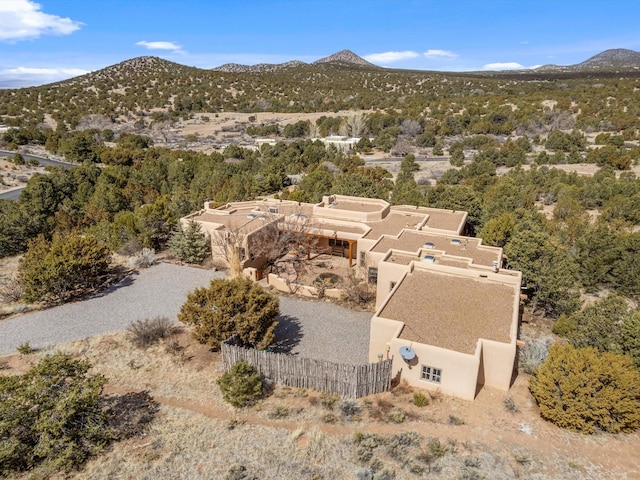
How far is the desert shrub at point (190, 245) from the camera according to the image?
87.7 ft

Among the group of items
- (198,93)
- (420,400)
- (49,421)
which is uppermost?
(198,93)

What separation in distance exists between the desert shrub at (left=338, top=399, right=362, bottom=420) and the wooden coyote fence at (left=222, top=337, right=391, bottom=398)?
1.23 ft

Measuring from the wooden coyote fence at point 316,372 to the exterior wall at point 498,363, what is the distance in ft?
11.7

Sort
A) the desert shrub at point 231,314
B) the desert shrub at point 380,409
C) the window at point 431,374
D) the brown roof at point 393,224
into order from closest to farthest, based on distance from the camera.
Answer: the desert shrub at point 380,409, the window at point 431,374, the desert shrub at point 231,314, the brown roof at point 393,224

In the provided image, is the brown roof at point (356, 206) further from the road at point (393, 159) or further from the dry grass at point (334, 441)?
the road at point (393, 159)

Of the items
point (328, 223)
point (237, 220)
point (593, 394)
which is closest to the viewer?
point (593, 394)

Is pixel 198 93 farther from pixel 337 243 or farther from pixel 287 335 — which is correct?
pixel 287 335

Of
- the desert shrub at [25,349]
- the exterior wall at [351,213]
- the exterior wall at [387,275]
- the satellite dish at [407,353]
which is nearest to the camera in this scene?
the satellite dish at [407,353]

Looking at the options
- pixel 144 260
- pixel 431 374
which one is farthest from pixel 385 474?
pixel 144 260

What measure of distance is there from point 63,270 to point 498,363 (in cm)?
2111

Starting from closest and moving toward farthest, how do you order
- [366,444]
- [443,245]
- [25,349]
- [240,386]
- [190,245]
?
1. [366,444]
2. [240,386]
3. [25,349]
4. [443,245]
5. [190,245]

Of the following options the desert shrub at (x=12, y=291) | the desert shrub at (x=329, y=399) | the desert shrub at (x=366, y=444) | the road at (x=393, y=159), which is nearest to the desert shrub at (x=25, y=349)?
the desert shrub at (x=12, y=291)

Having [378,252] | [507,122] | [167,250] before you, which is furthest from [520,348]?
[507,122]

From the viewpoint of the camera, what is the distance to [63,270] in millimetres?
21641
